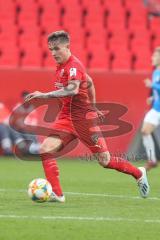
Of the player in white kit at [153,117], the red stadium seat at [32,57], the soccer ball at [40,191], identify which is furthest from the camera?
the red stadium seat at [32,57]

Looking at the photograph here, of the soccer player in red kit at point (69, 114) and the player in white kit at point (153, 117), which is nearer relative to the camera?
the soccer player in red kit at point (69, 114)

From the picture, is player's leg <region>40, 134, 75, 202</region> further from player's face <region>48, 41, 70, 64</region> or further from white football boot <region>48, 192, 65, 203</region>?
player's face <region>48, 41, 70, 64</region>

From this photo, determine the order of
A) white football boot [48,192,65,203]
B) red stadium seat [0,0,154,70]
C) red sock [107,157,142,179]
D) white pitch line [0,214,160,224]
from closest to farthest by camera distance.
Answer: white pitch line [0,214,160,224], white football boot [48,192,65,203], red sock [107,157,142,179], red stadium seat [0,0,154,70]

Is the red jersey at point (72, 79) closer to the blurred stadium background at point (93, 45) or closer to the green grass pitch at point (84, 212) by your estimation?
the green grass pitch at point (84, 212)

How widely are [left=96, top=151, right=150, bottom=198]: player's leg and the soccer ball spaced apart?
2.56 feet

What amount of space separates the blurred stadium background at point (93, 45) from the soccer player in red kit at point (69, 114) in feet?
27.8

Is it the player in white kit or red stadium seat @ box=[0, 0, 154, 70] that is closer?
the player in white kit

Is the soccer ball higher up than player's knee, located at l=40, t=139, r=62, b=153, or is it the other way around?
player's knee, located at l=40, t=139, r=62, b=153

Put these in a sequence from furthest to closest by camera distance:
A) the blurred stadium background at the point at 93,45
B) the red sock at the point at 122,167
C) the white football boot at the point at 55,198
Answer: the blurred stadium background at the point at 93,45
the red sock at the point at 122,167
the white football boot at the point at 55,198

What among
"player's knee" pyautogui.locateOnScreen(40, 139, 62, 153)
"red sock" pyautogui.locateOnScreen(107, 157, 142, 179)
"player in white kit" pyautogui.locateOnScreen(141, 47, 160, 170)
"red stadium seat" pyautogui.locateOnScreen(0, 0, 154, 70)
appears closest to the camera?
"player's knee" pyautogui.locateOnScreen(40, 139, 62, 153)

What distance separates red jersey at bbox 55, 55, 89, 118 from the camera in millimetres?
9773

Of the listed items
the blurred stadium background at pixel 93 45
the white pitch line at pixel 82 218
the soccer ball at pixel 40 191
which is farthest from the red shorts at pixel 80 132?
the blurred stadium background at pixel 93 45

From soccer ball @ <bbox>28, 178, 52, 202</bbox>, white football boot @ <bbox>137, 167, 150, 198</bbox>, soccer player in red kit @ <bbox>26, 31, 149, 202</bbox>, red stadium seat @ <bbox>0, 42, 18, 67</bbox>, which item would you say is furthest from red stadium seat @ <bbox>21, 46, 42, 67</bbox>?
soccer ball @ <bbox>28, 178, 52, 202</bbox>

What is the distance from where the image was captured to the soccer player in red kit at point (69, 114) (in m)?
9.72
